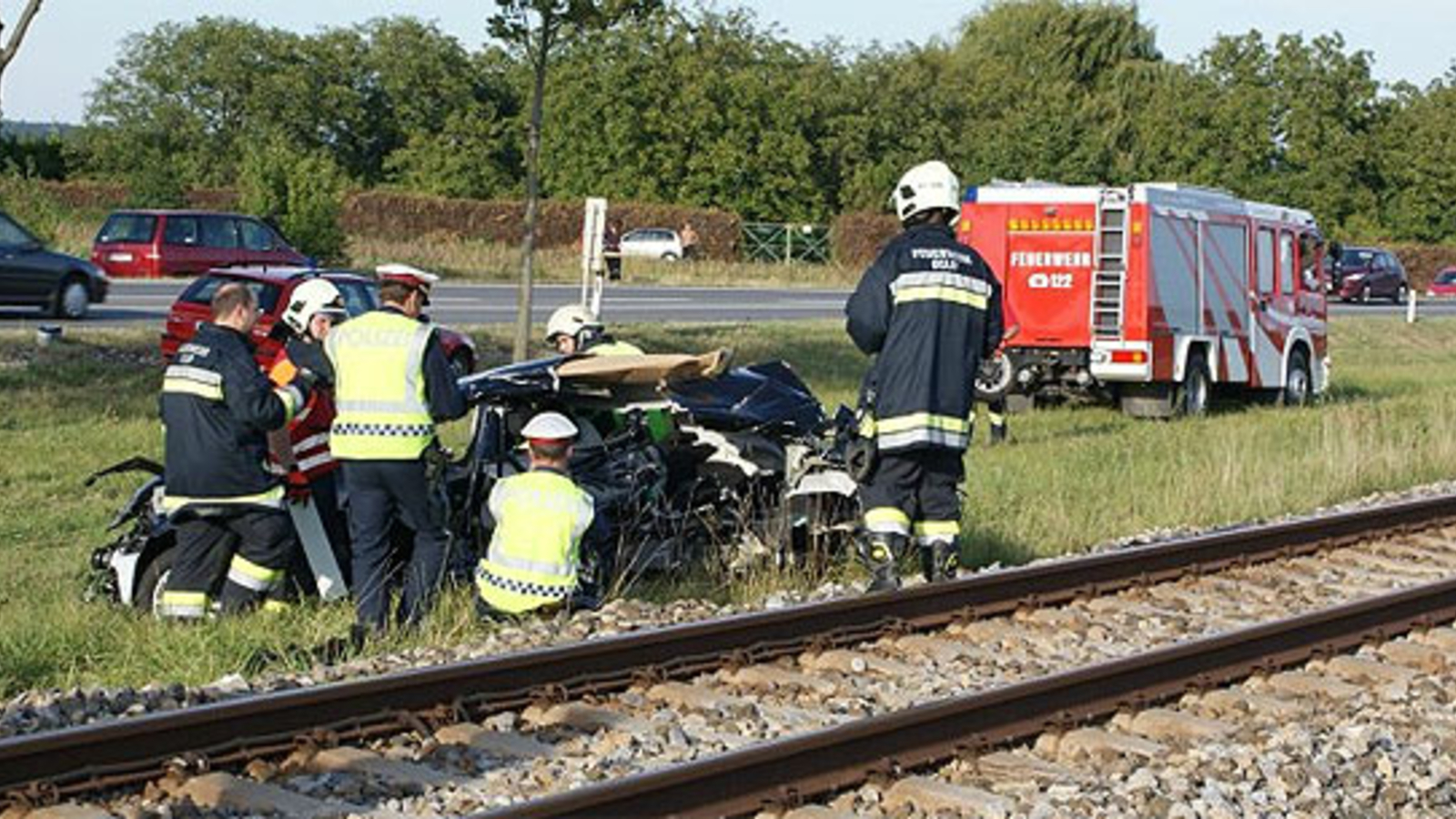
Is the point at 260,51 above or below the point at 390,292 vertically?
above

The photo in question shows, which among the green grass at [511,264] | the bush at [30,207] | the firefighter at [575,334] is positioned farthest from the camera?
the green grass at [511,264]

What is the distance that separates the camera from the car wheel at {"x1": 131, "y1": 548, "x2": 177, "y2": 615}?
32.1ft

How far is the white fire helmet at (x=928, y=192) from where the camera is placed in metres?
9.37

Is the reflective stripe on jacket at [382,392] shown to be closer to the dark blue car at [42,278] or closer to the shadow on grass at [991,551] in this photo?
the shadow on grass at [991,551]

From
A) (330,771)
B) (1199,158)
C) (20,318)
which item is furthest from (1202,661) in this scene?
(1199,158)

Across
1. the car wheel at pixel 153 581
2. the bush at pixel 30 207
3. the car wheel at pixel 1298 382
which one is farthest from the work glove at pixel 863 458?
the bush at pixel 30 207

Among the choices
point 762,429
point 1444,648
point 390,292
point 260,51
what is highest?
point 260,51

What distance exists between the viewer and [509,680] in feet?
25.5

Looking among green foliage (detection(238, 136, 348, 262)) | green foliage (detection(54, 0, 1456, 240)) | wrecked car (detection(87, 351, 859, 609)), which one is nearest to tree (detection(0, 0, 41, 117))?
wrecked car (detection(87, 351, 859, 609))

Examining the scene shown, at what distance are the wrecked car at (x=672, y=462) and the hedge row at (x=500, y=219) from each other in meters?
41.3

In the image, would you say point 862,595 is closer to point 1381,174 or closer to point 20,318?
point 20,318

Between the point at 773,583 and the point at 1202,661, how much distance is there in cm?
294

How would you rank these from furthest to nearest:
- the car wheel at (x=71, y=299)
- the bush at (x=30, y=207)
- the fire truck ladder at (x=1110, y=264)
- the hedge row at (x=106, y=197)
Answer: the hedge row at (x=106, y=197) < the bush at (x=30, y=207) < the car wheel at (x=71, y=299) < the fire truck ladder at (x=1110, y=264)

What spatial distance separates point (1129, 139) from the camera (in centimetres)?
7131
